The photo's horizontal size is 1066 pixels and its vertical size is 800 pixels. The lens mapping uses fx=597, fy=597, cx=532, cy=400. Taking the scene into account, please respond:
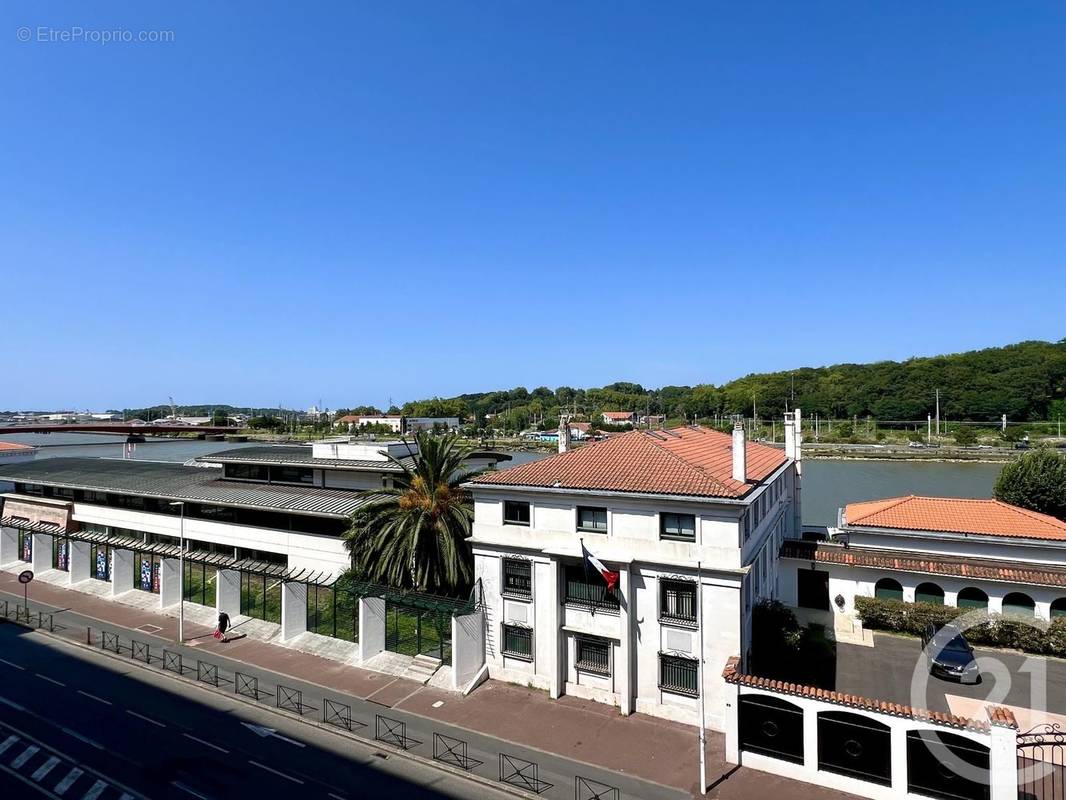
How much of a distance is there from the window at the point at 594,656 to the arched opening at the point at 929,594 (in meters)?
16.2

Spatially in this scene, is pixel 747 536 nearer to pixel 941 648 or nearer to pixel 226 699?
pixel 941 648

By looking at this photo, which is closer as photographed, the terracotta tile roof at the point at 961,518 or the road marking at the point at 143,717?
the road marking at the point at 143,717

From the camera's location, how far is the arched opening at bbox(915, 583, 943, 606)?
26859 mm

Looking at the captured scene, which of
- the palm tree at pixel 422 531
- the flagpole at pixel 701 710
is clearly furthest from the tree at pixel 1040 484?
the palm tree at pixel 422 531

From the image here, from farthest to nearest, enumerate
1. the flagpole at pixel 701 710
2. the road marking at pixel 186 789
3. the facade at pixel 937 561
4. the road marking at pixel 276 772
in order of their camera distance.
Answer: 1. the facade at pixel 937 561
2. the road marking at pixel 276 772
3. the road marking at pixel 186 789
4. the flagpole at pixel 701 710

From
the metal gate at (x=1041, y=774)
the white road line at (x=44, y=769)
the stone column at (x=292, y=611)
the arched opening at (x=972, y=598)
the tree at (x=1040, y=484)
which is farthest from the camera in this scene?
the tree at (x=1040, y=484)

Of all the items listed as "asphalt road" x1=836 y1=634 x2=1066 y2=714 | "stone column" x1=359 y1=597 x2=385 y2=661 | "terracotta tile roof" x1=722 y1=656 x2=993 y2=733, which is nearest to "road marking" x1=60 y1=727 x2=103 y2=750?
"stone column" x1=359 y1=597 x2=385 y2=661

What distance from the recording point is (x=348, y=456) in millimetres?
36000

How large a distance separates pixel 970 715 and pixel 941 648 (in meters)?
4.06

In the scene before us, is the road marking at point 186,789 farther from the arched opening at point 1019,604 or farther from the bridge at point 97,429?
the bridge at point 97,429

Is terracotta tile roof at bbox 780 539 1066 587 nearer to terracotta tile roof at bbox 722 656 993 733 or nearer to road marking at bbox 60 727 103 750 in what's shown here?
terracotta tile roof at bbox 722 656 993 733

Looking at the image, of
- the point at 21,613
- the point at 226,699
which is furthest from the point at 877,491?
the point at 21,613

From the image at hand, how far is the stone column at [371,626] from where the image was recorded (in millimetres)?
25047

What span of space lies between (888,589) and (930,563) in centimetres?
218
